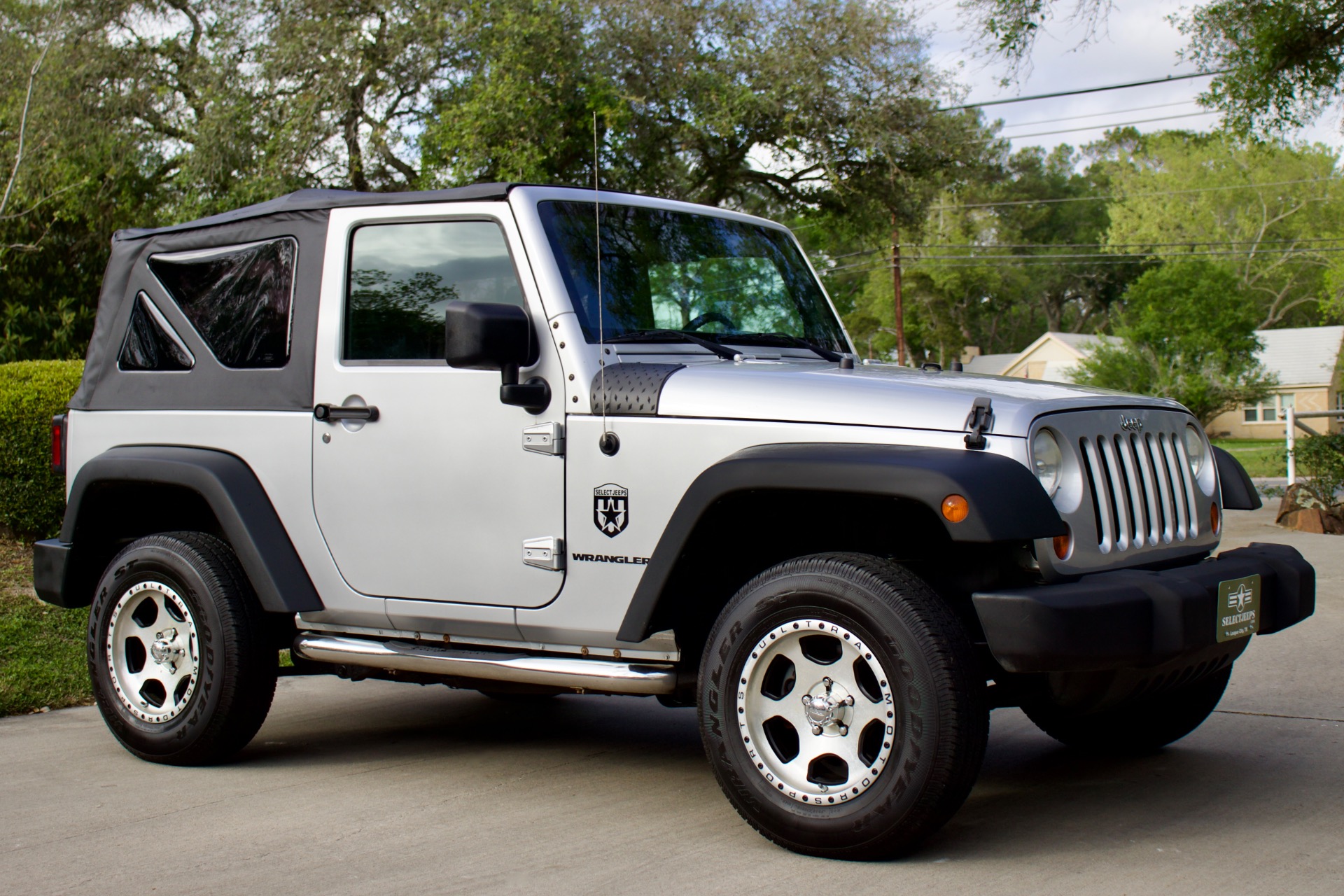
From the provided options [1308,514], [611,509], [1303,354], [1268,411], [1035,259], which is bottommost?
[1308,514]

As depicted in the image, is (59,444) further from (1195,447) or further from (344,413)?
(1195,447)

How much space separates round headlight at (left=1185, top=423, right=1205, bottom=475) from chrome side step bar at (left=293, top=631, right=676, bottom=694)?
6.54 ft

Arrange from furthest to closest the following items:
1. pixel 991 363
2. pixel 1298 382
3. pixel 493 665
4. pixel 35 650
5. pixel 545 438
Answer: pixel 991 363 < pixel 1298 382 < pixel 35 650 < pixel 493 665 < pixel 545 438

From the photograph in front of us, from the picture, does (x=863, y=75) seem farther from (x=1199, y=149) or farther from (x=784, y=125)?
(x=1199, y=149)

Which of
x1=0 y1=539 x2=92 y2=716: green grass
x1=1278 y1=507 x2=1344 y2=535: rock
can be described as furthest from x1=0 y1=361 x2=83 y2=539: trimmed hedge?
x1=1278 y1=507 x2=1344 y2=535: rock

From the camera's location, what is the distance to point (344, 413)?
16.4 feet

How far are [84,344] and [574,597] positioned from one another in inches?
667

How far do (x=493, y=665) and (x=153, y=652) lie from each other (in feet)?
5.36

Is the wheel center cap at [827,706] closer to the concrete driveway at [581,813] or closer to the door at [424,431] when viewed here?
the concrete driveway at [581,813]

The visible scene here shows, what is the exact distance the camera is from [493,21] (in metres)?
17.0

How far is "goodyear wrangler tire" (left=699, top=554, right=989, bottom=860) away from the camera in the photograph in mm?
3758

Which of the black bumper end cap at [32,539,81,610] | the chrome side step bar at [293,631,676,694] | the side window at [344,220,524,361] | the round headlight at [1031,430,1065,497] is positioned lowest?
the chrome side step bar at [293,631,676,694]

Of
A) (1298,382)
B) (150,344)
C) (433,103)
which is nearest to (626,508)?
(150,344)

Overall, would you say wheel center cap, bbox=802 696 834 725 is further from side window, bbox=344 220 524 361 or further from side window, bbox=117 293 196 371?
side window, bbox=117 293 196 371
